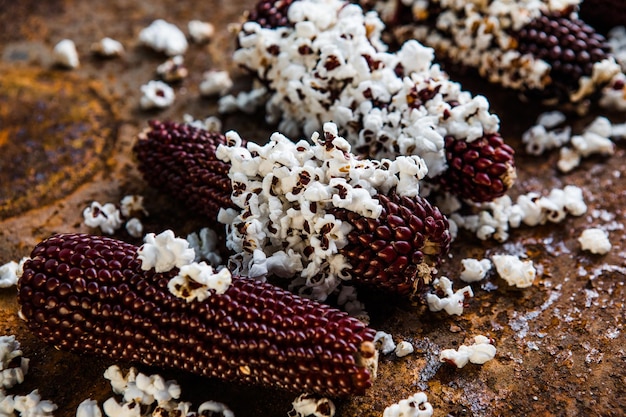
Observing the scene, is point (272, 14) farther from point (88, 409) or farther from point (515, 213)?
point (88, 409)

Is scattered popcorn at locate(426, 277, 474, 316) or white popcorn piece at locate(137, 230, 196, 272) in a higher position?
white popcorn piece at locate(137, 230, 196, 272)

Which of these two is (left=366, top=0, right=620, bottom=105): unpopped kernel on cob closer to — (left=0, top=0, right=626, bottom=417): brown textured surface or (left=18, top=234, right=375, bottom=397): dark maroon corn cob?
(left=0, top=0, right=626, bottom=417): brown textured surface

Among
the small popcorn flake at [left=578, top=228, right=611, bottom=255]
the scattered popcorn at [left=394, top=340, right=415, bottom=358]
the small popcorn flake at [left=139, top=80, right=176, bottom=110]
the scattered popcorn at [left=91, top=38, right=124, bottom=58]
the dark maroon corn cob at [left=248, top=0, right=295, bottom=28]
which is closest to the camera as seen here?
the scattered popcorn at [left=394, top=340, right=415, bottom=358]

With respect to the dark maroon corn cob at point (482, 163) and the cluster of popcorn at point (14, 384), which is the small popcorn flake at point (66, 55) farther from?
the dark maroon corn cob at point (482, 163)

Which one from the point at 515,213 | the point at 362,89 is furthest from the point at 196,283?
the point at 515,213

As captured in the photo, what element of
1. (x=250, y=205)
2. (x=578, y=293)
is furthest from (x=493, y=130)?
(x=250, y=205)

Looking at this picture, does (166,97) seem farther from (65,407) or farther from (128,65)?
(65,407)

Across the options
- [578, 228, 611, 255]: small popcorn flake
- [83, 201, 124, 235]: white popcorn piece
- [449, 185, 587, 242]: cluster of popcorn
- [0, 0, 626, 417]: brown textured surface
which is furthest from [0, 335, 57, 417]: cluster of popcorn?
[578, 228, 611, 255]: small popcorn flake

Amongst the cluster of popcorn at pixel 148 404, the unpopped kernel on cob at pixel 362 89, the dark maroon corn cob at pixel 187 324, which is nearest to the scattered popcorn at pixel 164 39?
the unpopped kernel on cob at pixel 362 89
